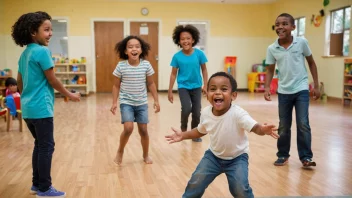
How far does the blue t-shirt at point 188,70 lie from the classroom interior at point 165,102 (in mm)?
774

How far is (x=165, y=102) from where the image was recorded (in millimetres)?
9969

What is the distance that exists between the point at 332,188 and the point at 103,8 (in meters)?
11.2

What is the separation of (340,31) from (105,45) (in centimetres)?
760

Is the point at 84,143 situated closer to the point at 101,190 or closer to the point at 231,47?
the point at 101,190

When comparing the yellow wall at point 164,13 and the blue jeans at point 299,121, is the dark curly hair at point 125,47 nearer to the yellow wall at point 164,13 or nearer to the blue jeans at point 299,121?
the blue jeans at point 299,121

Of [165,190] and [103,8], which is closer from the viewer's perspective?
[165,190]

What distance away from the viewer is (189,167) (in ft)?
11.8

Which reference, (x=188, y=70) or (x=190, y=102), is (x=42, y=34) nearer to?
(x=188, y=70)

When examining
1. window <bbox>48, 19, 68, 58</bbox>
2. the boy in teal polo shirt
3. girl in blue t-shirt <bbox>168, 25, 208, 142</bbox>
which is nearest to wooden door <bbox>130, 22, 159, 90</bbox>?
window <bbox>48, 19, 68, 58</bbox>

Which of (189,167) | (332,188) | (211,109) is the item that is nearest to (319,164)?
(332,188)

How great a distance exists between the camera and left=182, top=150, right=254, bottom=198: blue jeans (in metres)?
2.06

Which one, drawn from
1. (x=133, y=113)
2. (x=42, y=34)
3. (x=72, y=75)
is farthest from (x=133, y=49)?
(x=72, y=75)

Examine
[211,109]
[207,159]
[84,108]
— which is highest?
[211,109]

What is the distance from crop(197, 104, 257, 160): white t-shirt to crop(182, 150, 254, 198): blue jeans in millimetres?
40
